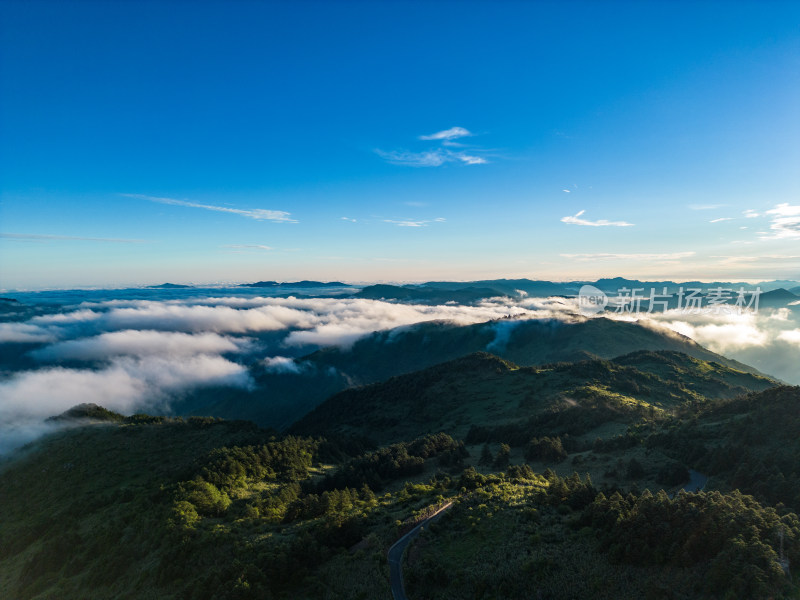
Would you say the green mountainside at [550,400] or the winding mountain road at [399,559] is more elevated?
the winding mountain road at [399,559]

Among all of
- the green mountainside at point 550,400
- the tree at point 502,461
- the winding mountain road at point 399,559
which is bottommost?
the green mountainside at point 550,400

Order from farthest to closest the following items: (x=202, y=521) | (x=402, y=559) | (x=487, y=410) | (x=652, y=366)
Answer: (x=652, y=366)
(x=487, y=410)
(x=202, y=521)
(x=402, y=559)

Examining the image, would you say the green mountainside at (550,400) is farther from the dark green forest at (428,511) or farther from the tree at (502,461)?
the tree at (502,461)

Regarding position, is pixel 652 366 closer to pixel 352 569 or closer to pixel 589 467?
pixel 589 467

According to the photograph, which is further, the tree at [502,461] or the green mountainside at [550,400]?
the green mountainside at [550,400]

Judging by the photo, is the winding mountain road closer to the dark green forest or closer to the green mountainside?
the dark green forest

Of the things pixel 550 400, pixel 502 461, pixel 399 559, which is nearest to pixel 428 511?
pixel 399 559

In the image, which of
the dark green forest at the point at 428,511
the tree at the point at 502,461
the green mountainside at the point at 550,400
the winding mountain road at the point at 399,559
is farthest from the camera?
the green mountainside at the point at 550,400

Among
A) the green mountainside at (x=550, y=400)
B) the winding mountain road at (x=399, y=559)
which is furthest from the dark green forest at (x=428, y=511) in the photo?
the green mountainside at (x=550, y=400)

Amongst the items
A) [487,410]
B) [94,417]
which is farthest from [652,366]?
[94,417]
